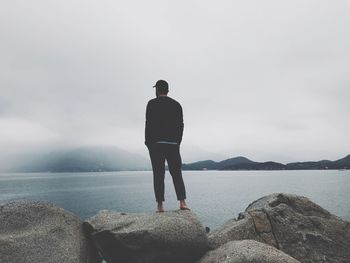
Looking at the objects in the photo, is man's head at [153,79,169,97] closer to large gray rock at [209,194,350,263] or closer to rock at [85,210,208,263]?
rock at [85,210,208,263]

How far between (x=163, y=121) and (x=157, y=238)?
136 inches

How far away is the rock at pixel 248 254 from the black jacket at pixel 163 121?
11.9 feet

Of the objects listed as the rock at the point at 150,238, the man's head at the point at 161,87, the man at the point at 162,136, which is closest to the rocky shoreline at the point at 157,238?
the rock at the point at 150,238

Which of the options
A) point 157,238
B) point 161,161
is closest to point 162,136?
point 161,161

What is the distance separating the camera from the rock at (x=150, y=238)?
973 centimetres

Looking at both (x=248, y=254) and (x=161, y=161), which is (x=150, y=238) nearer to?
(x=161, y=161)

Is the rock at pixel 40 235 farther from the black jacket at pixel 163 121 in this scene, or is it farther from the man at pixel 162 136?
Answer: the black jacket at pixel 163 121

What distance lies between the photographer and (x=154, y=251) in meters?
9.80

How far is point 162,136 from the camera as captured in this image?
11016 mm

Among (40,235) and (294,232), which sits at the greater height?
(40,235)

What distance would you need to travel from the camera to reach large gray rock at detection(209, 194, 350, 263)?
11547 millimetres

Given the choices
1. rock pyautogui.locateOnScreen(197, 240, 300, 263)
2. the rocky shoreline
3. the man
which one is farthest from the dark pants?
rock pyautogui.locateOnScreen(197, 240, 300, 263)

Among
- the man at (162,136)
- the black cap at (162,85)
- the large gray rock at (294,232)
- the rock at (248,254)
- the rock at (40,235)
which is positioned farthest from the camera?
the large gray rock at (294,232)

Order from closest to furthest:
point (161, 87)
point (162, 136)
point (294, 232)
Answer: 1. point (162, 136)
2. point (161, 87)
3. point (294, 232)
